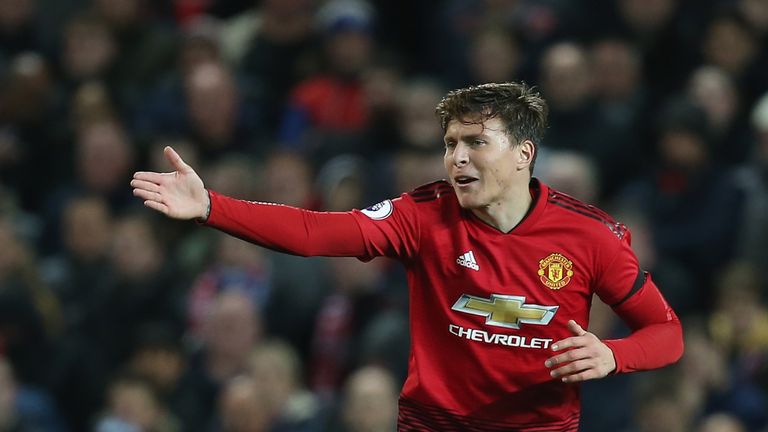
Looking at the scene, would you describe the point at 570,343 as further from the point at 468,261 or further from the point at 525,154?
the point at 525,154

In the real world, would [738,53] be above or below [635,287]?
above

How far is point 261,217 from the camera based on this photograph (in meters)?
4.80

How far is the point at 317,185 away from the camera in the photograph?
9.42m

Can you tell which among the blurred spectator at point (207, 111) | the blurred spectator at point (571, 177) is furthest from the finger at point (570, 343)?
the blurred spectator at point (207, 111)

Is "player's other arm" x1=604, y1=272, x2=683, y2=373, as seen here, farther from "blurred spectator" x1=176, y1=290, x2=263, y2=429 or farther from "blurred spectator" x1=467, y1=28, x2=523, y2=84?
"blurred spectator" x1=467, y1=28, x2=523, y2=84

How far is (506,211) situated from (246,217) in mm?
897

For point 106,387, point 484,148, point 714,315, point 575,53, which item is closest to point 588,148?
point 575,53

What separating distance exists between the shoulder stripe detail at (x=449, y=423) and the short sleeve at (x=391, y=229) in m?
0.52

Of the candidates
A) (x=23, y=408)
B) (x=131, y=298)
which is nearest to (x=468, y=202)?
(x=23, y=408)

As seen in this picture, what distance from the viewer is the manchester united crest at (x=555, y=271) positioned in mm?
4965

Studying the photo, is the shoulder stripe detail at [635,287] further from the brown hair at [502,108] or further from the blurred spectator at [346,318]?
the blurred spectator at [346,318]

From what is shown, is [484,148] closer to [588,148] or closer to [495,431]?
[495,431]

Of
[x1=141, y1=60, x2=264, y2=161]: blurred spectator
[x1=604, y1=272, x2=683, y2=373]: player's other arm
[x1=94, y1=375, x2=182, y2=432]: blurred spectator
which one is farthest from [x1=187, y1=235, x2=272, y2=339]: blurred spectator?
[x1=604, y1=272, x2=683, y2=373]: player's other arm

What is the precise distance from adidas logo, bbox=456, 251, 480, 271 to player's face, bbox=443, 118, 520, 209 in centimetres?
17
